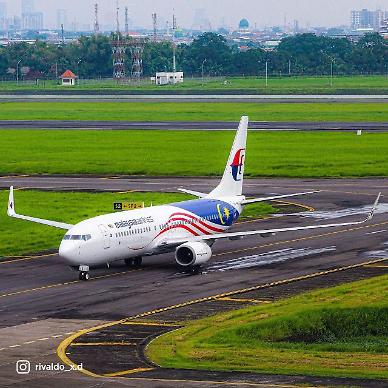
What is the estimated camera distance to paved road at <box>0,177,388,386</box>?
6134 cm

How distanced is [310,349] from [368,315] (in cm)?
770

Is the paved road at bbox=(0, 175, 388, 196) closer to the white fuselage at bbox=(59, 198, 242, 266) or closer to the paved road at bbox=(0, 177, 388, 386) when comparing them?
the paved road at bbox=(0, 177, 388, 386)

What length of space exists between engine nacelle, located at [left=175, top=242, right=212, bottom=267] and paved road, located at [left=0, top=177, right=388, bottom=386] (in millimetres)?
789

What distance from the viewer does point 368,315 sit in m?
62.8

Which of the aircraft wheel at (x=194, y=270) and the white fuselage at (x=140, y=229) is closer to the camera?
the white fuselage at (x=140, y=229)

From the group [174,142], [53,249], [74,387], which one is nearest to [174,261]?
[53,249]

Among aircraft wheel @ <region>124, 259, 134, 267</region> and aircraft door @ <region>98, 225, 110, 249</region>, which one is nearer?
aircraft door @ <region>98, 225, 110, 249</region>

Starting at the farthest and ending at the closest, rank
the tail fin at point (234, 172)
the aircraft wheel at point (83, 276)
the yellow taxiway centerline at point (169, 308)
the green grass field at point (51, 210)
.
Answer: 1. the green grass field at point (51, 210)
2. the tail fin at point (234, 172)
3. the aircraft wheel at point (83, 276)
4. the yellow taxiway centerline at point (169, 308)

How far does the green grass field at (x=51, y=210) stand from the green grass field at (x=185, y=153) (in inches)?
798

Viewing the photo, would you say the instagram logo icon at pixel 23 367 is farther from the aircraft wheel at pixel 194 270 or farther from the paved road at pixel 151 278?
the aircraft wheel at pixel 194 270

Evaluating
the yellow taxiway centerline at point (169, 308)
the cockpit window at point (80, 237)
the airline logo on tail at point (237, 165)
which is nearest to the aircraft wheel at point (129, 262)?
the cockpit window at point (80, 237)

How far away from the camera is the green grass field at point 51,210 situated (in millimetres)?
89000

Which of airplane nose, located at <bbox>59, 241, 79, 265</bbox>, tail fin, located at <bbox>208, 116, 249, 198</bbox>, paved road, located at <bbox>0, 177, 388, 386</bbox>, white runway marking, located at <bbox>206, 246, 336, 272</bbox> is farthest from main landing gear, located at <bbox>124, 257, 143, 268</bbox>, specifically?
tail fin, located at <bbox>208, 116, 249, 198</bbox>

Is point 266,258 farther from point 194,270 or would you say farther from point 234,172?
point 194,270
